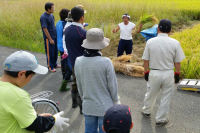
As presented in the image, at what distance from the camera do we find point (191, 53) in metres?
6.66

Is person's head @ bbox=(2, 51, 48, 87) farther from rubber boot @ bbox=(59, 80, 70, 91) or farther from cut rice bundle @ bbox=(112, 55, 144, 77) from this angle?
cut rice bundle @ bbox=(112, 55, 144, 77)

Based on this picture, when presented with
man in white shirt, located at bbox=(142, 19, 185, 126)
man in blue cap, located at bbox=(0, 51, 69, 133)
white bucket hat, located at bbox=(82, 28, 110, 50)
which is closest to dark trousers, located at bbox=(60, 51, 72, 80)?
man in white shirt, located at bbox=(142, 19, 185, 126)

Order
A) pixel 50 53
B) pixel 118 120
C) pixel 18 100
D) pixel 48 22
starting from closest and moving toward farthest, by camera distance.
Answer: pixel 118 120, pixel 18 100, pixel 48 22, pixel 50 53

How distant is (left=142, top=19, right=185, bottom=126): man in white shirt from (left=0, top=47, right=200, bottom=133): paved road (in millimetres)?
262

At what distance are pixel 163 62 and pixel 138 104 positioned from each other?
1.45 metres

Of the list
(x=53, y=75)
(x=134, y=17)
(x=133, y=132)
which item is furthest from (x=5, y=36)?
(x=133, y=132)

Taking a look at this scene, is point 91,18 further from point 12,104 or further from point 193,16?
point 12,104

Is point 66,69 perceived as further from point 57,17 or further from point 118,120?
point 57,17

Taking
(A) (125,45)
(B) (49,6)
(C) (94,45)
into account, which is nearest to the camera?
(C) (94,45)

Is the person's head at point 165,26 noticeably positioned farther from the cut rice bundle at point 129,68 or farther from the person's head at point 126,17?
the person's head at point 126,17

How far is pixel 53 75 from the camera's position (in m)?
6.35

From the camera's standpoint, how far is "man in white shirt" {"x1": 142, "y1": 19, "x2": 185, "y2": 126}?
Result: 11.5 feet

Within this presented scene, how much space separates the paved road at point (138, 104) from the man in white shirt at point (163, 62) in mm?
262

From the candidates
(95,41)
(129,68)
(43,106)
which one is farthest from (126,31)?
(95,41)
